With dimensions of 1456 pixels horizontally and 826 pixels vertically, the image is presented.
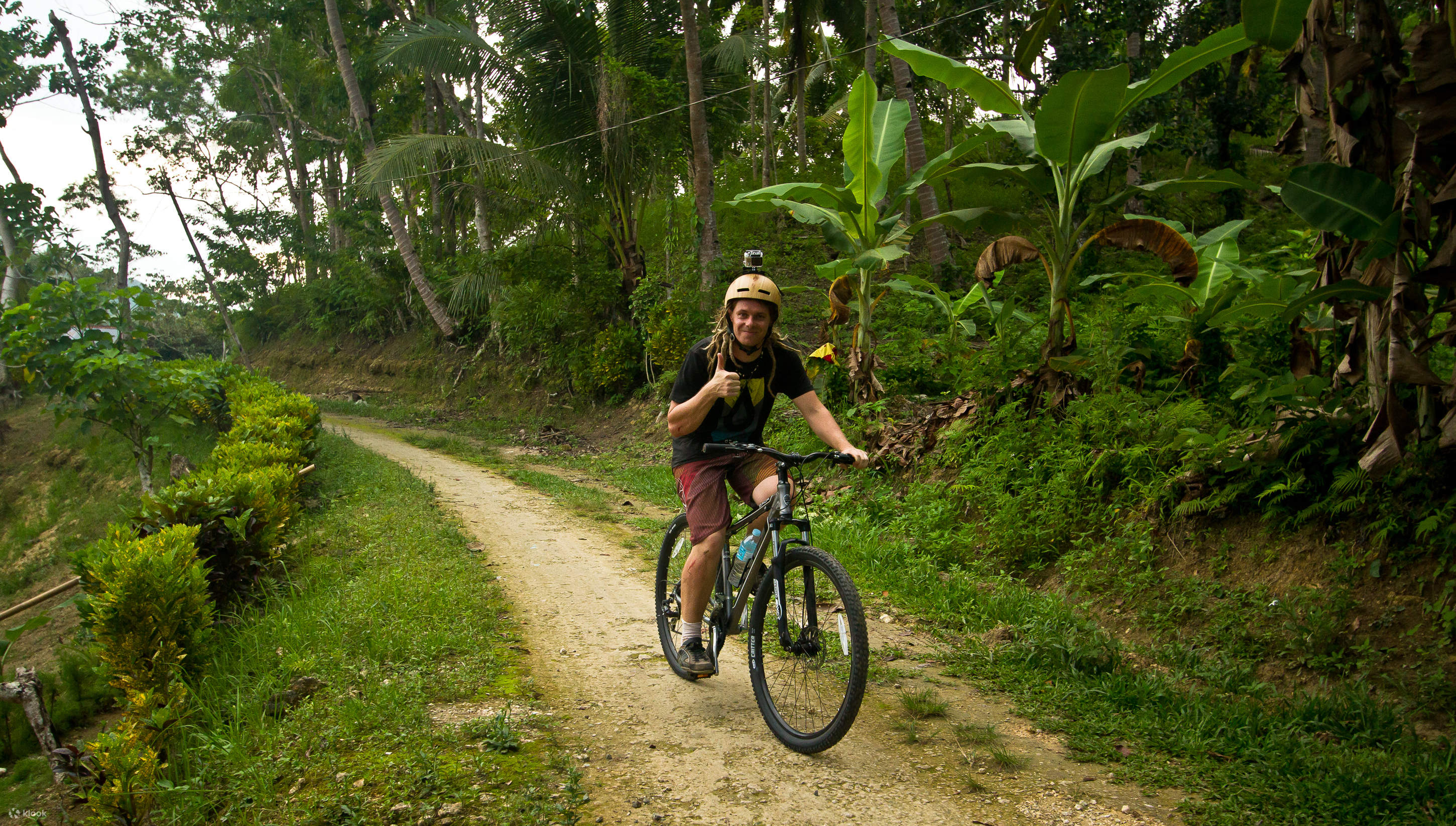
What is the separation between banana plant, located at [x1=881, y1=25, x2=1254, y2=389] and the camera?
5.71 m

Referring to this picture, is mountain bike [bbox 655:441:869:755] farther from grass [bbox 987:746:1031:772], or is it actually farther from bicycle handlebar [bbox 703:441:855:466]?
grass [bbox 987:746:1031:772]

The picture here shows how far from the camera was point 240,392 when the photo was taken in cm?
1386

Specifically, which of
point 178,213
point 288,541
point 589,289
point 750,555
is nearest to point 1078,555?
point 750,555

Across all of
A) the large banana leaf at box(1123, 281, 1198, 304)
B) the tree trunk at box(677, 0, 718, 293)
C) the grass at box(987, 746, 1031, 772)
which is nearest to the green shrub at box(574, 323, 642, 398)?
the tree trunk at box(677, 0, 718, 293)

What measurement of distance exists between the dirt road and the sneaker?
0.12 meters

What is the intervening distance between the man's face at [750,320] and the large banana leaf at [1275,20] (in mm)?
2915

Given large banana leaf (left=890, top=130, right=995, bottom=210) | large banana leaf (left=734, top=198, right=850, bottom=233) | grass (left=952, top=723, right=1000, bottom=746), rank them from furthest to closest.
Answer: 1. large banana leaf (left=734, top=198, right=850, bottom=233)
2. large banana leaf (left=890, top=130, right=995, bottom=210)
3. grass (left=952, top=723, right=1000, bottom=746)

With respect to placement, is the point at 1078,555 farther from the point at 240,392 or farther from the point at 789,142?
the point at 789,142

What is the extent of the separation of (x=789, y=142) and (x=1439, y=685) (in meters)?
26.5

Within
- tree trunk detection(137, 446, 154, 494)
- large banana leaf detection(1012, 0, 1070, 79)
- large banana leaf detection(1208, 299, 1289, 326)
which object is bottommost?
tree trunk detection(137, 446, 154, 494)

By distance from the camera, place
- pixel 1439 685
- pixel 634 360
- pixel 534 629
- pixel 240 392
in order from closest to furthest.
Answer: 1. pixel 1439 685
2. pixel 534 629
3. pixel 240 392
4. pixel 634 360

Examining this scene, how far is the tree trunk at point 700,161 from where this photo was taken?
13.5 metres

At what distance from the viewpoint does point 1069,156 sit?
624cm

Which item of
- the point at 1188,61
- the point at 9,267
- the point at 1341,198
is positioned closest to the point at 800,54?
the point at 1188,61
